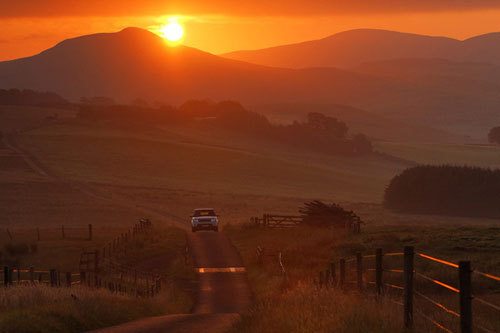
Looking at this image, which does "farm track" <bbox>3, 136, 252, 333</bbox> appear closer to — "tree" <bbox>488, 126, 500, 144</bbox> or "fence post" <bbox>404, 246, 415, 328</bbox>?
"fence post" <bbox>404, 246, 415, 328</bbox>

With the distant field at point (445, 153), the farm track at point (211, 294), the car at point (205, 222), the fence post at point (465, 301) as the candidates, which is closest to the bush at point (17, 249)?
the farm track at point (211, 294)

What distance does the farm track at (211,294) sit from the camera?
54.5 ft

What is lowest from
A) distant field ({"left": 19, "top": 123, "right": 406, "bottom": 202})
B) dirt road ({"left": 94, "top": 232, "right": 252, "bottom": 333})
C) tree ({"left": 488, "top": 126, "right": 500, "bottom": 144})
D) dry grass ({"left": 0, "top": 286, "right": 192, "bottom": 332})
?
dirt road ({"left": 94, "top": 232, "right": 252, "bottom": 333})

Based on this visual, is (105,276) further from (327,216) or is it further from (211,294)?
(327,216)

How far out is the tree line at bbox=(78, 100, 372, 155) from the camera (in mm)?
157875

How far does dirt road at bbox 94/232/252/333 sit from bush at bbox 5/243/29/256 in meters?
10.3

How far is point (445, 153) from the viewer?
539ft

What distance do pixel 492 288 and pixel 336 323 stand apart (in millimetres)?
9754

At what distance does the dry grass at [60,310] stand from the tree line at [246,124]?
136 metres

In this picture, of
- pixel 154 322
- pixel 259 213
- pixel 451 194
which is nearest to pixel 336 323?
pixel 154 322

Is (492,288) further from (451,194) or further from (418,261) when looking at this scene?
(451,194)

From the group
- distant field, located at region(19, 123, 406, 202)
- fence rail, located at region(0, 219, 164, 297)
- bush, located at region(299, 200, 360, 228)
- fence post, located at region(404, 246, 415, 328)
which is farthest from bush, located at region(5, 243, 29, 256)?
distant field, located at region(19, 123, 406, 202)

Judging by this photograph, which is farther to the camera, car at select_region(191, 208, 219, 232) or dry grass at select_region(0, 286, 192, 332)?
car at select_region(191, 208, 219, 232)

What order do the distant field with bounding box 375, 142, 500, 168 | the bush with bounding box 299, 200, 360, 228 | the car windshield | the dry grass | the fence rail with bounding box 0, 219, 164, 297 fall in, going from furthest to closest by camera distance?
the distant field with bounding box 375, 142, 500, 168, the car windshield, the bush with bounding box 299, 200, 360, 228, the fence rail with bounding box 0, 219, 164, 297, the dry grass
